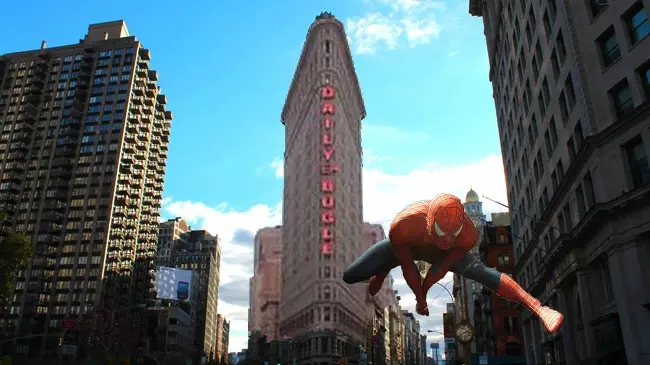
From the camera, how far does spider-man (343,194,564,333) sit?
68.5 feet

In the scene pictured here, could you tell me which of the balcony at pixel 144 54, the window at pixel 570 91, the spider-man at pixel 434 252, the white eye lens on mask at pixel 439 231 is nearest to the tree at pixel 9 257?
the spider-man at pixel 434 252

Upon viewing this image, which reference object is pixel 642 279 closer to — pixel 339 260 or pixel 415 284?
pixel 415 284

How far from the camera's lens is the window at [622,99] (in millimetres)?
28984

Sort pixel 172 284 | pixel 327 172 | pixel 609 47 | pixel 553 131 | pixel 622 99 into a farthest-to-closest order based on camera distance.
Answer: pixel 327 172
pixel 172 284
pixel 553 131
pixel 609 47
pixel 622 99

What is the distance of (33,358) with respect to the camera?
107 metres

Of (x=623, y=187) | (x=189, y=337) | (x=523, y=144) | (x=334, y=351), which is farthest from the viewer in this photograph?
(x=189, y=337)

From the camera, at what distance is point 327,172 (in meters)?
116

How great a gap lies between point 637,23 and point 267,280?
17084cm

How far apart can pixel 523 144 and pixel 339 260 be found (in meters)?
67.9

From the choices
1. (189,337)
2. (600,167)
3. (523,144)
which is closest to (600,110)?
(600,167)

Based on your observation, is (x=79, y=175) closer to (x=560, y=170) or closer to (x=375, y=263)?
(x=560, y=170)

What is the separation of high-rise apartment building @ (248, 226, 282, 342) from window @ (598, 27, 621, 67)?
158972 mm

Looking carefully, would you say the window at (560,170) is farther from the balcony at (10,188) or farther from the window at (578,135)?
the balcony at (10,188)

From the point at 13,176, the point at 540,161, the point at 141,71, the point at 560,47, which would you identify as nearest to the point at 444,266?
the point at 560,47
